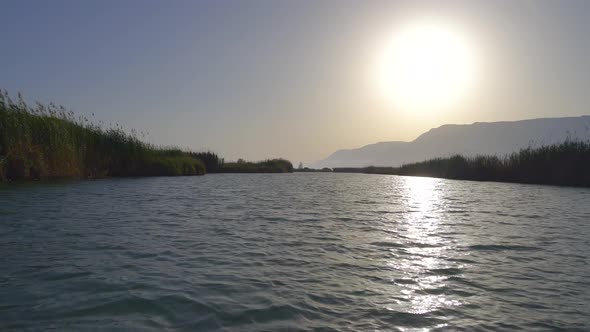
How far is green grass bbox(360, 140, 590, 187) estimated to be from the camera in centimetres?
2509

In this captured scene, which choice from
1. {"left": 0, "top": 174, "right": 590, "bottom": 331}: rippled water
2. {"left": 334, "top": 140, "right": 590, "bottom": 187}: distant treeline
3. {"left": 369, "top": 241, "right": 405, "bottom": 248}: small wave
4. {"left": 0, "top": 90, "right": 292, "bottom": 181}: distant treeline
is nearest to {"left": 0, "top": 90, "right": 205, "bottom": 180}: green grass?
{"left": 0, "top": 90, "right": 292, "bottom": 181}: distant treeline

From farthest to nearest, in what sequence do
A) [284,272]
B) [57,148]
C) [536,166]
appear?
[536,166] < [57,148] < [284,272]

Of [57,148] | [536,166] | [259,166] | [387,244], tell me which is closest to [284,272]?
[387,244]

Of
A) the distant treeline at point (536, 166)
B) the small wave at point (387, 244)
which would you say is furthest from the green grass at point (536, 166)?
the small wave at point (387, 244)

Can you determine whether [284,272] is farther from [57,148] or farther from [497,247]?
[57,148]

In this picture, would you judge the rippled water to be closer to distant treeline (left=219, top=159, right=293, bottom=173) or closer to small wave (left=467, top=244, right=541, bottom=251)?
small wave (left=467, top=244, right=541, bottom=251)

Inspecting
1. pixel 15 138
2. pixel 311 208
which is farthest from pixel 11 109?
pixel 311 208

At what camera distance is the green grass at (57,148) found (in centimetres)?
1655

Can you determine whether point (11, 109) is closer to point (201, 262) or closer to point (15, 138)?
point (15, 138)

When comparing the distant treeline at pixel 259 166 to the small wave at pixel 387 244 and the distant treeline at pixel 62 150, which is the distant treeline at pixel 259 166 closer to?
the distant treeline at pixel 62 150

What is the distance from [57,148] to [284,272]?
18.0 m

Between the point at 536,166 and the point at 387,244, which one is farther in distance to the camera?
the point at 536,166

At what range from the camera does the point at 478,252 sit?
6.76 metres

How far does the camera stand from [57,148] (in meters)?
18.7
